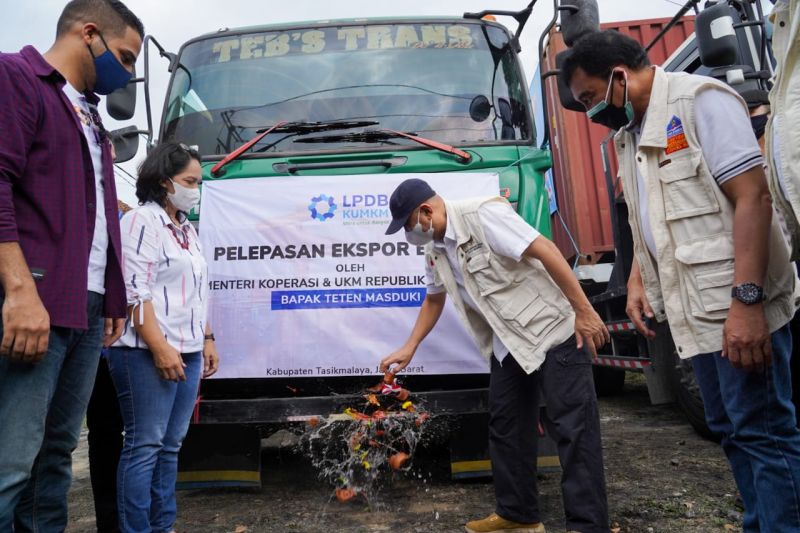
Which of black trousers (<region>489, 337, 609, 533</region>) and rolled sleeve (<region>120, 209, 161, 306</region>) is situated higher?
rolled sleeve (<region>120, 209, 161, 306</region>)

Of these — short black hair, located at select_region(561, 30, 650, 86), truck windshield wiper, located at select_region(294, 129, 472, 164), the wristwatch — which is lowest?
the wristwatch

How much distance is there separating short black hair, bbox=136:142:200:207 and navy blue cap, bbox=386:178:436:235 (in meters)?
0.94

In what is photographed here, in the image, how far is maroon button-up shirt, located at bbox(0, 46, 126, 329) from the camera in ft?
5.51

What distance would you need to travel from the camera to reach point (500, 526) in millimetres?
2811

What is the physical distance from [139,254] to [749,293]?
7.11 feet

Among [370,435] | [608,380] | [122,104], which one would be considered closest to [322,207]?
[370,435]

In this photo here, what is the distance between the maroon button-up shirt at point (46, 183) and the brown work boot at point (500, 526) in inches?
76.2

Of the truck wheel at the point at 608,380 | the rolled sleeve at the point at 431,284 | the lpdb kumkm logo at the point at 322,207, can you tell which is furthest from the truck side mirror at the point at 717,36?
the truck wheel at the point at 608,380

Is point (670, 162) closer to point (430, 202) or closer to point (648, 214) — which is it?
point (648, 214)

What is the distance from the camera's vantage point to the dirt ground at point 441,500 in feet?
9.92

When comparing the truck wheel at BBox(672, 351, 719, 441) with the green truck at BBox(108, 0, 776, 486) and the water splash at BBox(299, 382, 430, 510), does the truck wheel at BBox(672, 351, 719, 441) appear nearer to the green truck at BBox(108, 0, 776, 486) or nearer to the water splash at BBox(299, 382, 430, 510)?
the green truck at BBox(108, 0, 776, 486)

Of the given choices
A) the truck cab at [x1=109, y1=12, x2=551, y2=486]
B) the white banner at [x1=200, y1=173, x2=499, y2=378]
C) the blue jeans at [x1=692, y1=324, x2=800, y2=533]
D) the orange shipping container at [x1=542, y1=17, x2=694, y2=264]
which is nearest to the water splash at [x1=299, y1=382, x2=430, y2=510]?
the truck cab at [x1=109, y1=12, x2=551, y2=486]

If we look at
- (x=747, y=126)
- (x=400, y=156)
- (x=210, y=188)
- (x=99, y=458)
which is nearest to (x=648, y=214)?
(x=747, y=126)

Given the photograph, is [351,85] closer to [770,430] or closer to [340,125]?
[340,125]
